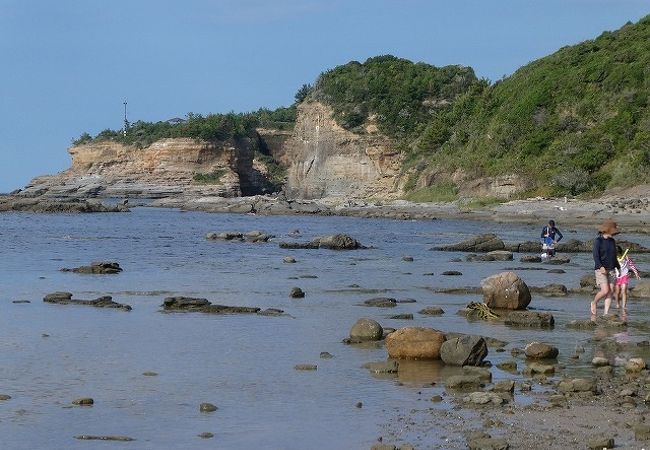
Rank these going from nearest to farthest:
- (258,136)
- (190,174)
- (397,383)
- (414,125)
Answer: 1. (397,383)
2. (414,125)
3. (190,174)
4. (258,136)

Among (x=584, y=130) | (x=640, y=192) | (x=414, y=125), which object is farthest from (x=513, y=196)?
(x=414, y=125)

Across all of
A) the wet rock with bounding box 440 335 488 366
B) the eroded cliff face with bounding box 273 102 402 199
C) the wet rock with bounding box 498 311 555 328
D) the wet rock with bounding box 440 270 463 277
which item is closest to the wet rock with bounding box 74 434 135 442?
the wet rock with bounding box 440 335 488 366

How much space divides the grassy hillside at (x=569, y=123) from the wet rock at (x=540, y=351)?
49.3 metres

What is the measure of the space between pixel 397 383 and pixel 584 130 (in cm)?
6126

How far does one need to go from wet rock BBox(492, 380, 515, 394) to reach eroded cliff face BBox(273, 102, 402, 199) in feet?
277

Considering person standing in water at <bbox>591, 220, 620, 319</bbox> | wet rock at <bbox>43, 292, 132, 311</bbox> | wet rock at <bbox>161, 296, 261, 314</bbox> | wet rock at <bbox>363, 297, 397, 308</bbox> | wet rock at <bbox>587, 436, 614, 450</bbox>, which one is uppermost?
person standing in water at <bbox>591, 220, 620, 319</bbox>

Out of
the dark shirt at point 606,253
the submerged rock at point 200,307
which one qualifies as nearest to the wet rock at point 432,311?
the submerged rock at point 200,307

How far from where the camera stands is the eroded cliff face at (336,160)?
10306 centimetres

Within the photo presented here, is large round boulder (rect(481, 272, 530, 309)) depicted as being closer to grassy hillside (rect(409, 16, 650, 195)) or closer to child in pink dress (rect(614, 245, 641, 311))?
child in pink dress (rect(614, 245, 641, 311))

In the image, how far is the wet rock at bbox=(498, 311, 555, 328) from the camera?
18.9 metres

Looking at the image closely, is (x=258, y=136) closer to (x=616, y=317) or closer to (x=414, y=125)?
(x=414, y=125)

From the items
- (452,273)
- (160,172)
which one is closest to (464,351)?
(452,273)

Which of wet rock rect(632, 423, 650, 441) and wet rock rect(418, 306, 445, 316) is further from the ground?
wet rock rect(632, 423, 650, 441)

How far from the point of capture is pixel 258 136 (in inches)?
5950
